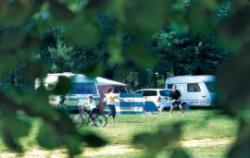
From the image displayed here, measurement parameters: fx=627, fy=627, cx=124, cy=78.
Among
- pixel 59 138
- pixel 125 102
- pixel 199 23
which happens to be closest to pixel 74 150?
pixel 59 138

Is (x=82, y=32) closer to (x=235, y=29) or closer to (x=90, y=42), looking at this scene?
(x=90, y=42)

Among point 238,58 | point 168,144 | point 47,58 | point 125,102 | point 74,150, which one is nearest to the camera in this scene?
point 238,58

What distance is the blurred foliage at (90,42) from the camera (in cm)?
101

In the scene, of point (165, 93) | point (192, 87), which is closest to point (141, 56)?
point (165, 93)

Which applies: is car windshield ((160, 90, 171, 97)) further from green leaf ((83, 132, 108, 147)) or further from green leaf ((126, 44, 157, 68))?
green leaf ((126, 44, 157, 68))

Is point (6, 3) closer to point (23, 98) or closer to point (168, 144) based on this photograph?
point (23, 98)

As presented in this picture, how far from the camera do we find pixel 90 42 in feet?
4.01

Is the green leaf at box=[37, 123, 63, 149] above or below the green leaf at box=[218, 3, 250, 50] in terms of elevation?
below

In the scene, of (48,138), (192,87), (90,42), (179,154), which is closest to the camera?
(179,154)

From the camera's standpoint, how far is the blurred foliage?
39.9 inches

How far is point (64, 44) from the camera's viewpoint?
4.44 ft

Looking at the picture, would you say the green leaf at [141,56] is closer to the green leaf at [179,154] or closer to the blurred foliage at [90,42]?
the blurred foliage at [90,42]

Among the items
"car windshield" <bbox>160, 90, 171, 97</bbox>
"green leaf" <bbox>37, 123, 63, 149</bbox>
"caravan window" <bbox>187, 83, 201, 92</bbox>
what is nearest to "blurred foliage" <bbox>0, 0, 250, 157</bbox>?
"green leaf" <bbox>37, 123, 63, 149</bbox>

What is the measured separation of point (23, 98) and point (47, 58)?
303 millimetres
